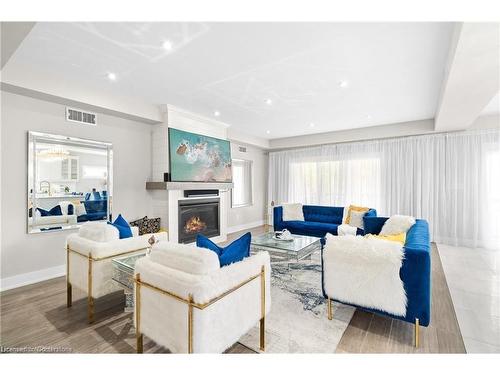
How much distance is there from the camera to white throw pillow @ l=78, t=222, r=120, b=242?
2.42m

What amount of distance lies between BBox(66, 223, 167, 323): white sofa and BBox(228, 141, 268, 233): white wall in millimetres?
4249

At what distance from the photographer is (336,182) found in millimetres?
6664

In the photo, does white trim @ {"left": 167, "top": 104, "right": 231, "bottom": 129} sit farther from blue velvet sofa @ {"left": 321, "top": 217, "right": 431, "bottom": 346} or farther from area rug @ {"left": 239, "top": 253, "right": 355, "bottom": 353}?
blue velvet sofa @ {"left": 321, "top": 217, "right": 431, "bottom": 346}

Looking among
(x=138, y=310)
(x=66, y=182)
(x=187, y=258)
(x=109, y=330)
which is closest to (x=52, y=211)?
(x=66, y=182)

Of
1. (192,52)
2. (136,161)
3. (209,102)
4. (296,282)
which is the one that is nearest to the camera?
(192,52)

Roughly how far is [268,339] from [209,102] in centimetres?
356

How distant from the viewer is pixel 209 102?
4160 millimetres

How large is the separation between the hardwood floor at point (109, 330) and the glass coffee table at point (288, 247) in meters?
0.99

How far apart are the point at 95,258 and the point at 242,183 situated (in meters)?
5.30

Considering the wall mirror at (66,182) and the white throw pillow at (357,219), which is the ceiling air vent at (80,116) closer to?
the wall mirror at (66,182)

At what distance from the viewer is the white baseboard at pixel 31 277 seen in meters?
3.05
